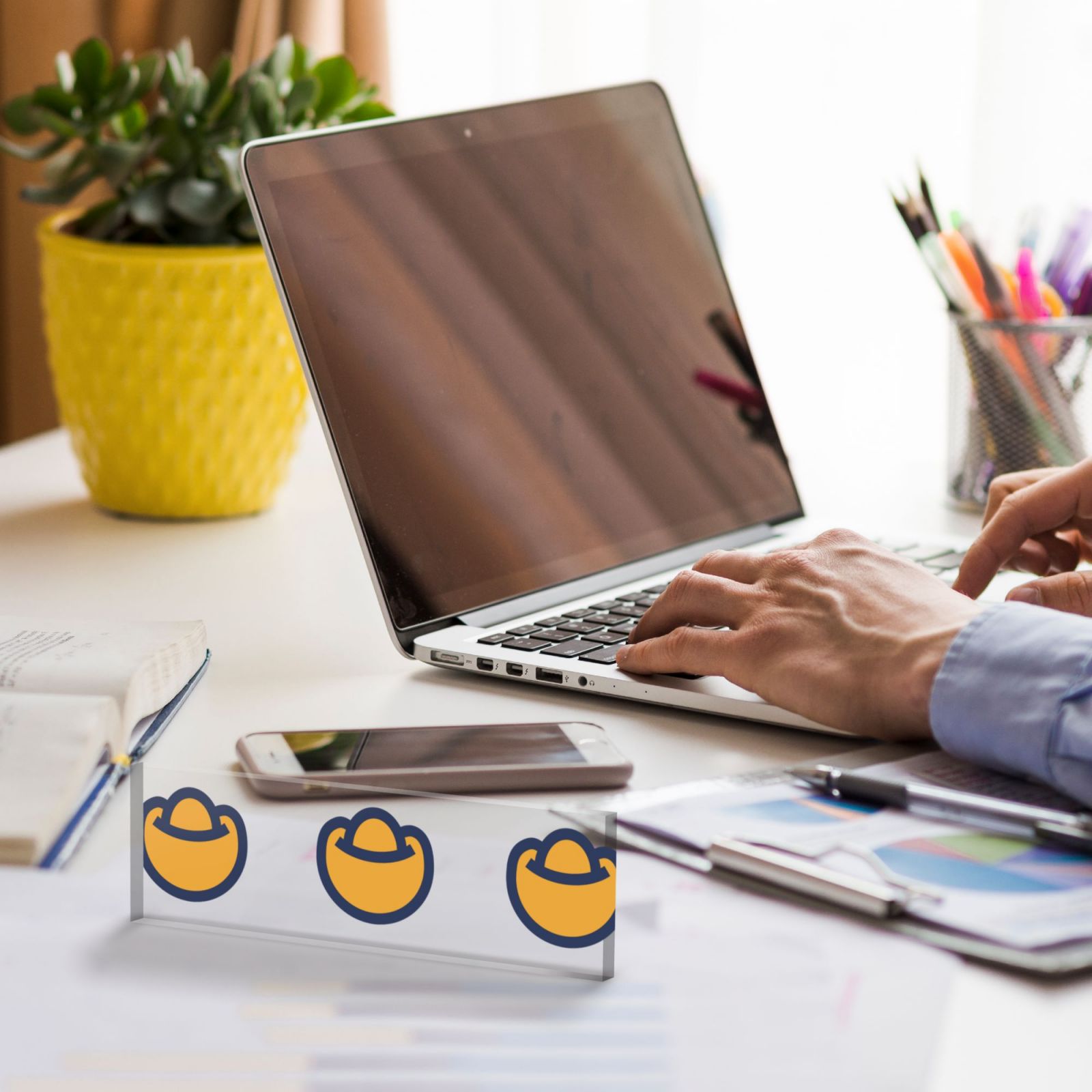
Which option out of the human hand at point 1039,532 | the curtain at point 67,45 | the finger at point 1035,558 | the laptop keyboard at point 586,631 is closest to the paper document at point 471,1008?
the laptop keyboard at point 586,631

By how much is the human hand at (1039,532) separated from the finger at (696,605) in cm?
17

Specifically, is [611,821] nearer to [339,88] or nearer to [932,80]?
[339,88]

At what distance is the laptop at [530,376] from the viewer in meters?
0.77

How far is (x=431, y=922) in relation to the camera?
0.49 metres

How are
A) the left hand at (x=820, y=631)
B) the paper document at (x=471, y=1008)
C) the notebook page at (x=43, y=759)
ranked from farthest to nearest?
the left hand at (x=820, y=631) < the notebook page at (x=43, y=759) < the paper document at (x=471, y=1008)

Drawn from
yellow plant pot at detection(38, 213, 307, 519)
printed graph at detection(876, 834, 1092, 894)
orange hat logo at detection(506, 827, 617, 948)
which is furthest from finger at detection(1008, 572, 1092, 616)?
yellow plant pot at detection(38, 213, 307, 519)

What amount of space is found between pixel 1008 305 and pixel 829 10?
59 centimetres

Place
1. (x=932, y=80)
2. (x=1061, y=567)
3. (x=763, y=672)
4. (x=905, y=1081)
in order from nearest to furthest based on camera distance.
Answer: (x=905, y=1081), (x=763, y=672), (x=1061, y=567), (x=932, y=80)

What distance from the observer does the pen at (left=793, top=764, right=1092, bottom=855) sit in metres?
0.53

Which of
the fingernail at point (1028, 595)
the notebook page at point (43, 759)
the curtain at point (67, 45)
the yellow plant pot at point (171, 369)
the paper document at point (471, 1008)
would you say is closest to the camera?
the paper document at point (471, 1008)

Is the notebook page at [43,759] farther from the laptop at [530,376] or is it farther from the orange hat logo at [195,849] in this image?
the laptop at [530,376]

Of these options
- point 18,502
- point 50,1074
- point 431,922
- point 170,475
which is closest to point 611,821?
point 431,922

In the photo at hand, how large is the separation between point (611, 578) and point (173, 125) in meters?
0.47

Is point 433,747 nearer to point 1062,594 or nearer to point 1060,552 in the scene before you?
point 1062,594
